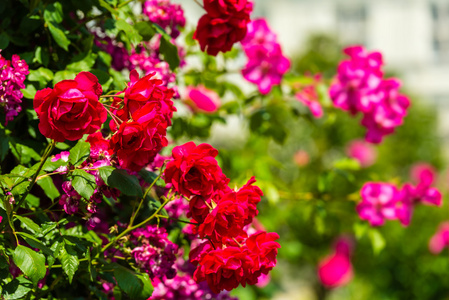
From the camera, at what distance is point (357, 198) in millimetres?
2625

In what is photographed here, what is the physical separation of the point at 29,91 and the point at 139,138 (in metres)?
0.47

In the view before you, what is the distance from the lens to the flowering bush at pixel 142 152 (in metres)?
1.28

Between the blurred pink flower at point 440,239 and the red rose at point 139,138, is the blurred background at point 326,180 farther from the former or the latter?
the red rose at point 139,138

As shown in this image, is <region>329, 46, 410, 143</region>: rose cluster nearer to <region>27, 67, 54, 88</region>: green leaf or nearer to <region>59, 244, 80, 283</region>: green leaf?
<region>27, 67, 54, 88</region>: green leaf

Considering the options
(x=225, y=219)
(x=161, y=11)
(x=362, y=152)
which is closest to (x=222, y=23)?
(x=161, y=11)

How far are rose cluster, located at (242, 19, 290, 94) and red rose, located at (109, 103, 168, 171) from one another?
1.17 meters

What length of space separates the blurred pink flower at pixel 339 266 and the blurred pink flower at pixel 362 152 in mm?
1193

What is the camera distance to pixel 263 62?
94.8 inches

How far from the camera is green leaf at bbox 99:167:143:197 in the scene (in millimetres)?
1286

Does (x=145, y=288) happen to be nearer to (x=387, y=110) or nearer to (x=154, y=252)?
(x=154, y=252)

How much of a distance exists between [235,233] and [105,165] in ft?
0.89

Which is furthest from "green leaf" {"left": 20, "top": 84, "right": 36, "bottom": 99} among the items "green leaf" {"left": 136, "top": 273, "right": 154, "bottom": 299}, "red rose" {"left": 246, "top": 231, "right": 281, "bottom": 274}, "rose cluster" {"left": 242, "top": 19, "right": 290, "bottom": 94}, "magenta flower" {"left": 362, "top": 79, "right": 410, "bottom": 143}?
"magenta flower" {"left": 362, "top": 79, "right": 410, "bottom": 143}

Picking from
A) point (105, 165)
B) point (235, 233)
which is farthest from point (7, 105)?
point (235, 233)

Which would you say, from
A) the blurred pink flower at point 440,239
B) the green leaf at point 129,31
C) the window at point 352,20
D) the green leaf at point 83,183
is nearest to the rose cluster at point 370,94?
the green leaf at point 129,31
